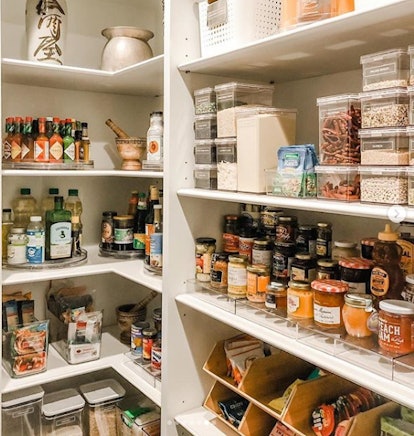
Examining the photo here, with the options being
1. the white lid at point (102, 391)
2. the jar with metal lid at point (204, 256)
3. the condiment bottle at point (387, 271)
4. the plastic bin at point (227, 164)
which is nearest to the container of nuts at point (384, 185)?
the condiment bottle at point (387, 271)

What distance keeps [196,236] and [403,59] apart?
913mm

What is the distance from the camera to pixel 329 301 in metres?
1.25

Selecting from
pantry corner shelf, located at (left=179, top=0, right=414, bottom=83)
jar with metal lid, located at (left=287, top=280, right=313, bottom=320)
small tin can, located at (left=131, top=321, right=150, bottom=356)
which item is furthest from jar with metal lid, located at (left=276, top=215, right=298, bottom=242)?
small tin can, located at (left=131, top=321, right=150, bottom=356)

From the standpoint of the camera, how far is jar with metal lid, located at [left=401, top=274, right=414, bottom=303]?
3.80 feet

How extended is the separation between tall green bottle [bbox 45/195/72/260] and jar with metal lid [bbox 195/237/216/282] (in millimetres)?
680

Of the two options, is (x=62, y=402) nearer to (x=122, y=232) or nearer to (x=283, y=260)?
(x=122, y=232)

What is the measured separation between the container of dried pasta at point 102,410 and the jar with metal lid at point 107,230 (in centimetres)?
65

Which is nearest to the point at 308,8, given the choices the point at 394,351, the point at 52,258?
the point at 394,351

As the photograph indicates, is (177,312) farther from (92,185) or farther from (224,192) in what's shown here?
(92,185)

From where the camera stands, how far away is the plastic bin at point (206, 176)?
1.64m

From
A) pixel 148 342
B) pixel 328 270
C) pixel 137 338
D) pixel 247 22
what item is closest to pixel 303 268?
pixel 328 270

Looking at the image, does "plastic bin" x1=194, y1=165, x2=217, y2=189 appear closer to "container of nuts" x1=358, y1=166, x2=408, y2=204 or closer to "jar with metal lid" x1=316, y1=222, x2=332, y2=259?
"jar with metal lid" x1=316, y1=222, x2=332, y2=259

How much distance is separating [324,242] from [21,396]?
142cm

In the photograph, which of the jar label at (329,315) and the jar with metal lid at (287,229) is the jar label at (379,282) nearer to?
the jar label at (329,315)
